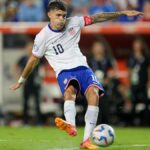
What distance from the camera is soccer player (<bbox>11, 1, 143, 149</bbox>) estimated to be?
10.0m

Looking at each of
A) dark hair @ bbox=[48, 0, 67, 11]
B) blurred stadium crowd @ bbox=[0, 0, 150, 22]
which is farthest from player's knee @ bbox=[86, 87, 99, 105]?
blurred stadium crowd @ bbox=[0, 0, 150, 22]

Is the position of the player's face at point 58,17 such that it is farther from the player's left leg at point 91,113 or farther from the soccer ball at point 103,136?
the soccer ball at point 103,136

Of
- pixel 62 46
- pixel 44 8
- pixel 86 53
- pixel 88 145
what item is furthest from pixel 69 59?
pixel 86 53

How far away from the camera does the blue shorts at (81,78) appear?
10180 mm

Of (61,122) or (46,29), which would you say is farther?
(46,29)

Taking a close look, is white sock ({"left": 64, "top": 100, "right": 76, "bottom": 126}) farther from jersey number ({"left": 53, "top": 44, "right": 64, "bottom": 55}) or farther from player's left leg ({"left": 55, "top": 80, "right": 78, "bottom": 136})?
jersey number ({"left": 53, "top": 44, "right": 64, "bottom": 55})

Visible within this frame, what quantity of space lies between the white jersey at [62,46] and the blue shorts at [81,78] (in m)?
0.09

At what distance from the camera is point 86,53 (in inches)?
738

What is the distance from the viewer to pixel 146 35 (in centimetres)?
1864

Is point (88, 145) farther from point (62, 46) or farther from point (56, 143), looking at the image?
point (62, 46)

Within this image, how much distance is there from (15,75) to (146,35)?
11.9 ft

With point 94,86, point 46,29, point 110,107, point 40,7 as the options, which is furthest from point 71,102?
point 40,7

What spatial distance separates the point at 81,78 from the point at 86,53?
8.53 meters

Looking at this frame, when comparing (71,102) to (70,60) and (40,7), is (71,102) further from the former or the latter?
(40,7)
